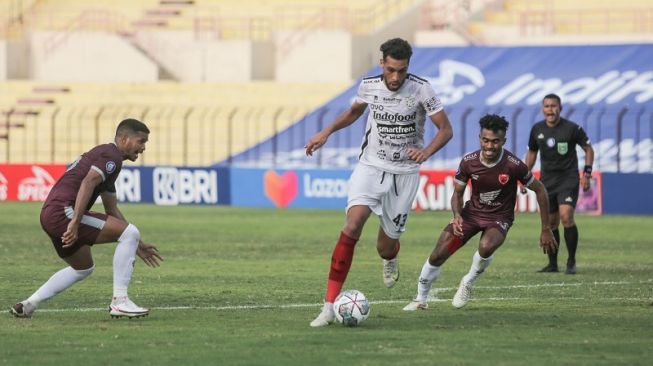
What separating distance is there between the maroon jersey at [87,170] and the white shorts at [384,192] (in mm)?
1994

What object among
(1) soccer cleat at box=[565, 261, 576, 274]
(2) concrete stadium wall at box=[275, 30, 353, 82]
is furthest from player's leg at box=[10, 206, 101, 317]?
(2) concrete stadium wall at box=[275, 30, 353, 82]

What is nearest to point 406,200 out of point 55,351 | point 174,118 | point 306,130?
point 55,351

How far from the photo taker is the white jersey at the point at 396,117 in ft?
41.5

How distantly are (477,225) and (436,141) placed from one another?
135cm

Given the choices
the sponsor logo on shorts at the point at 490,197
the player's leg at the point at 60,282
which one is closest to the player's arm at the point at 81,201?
the player's leg at the point at 60,282

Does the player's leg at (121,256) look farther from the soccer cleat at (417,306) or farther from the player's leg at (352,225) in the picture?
the soccer cleat at (417,306)

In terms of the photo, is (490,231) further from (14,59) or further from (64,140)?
(14,59)

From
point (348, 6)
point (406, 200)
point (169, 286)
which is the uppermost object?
point (348, 6)

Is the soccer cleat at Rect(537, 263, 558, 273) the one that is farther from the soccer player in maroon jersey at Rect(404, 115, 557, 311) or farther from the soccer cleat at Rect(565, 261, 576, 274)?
the soccer player in maroon jersey at Rect(404, 115, 557, 311)

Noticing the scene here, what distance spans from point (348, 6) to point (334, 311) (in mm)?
35348

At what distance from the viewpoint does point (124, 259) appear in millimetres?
12188

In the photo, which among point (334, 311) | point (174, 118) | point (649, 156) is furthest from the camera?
point (174, 118)

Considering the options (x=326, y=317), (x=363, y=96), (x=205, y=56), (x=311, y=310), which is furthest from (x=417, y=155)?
(x=205, y=56)

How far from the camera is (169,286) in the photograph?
15.9 m
